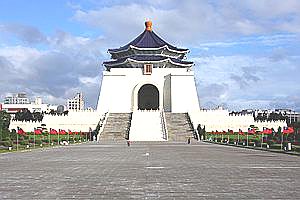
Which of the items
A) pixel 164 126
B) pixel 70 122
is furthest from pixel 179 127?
pixel 70 122

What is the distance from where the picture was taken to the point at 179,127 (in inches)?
1631

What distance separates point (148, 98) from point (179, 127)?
1838cm

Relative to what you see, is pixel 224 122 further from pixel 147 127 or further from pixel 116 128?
pixel 116 128

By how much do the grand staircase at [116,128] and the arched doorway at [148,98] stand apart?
465 inches

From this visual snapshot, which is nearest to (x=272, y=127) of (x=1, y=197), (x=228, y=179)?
(x=228, y=179)

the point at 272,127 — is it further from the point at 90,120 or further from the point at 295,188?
the point at 295,188

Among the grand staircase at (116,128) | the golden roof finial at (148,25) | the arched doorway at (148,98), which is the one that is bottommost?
the grand staircase at (116,128)

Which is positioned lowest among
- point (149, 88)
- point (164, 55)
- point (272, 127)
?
point (272, 127)

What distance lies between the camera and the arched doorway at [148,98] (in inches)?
2279

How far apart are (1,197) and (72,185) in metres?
1.63

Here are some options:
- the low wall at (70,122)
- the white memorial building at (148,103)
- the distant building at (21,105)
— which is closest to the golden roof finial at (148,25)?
the white memorial building at (148,103)

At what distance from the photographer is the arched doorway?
190 feet

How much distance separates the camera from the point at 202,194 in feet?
24.1

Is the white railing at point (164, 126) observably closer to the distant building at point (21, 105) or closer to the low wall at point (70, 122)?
the low wall at point (70, 122)
